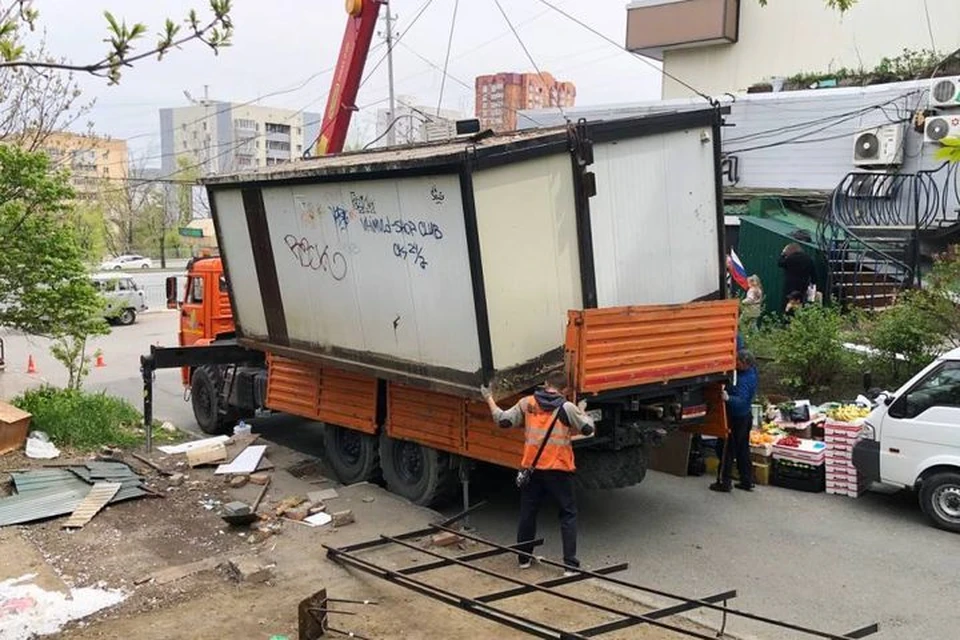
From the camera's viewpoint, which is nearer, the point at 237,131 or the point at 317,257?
the point at 317,257

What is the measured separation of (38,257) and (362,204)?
16.5ft

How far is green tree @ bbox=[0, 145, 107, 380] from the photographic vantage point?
10.2 m

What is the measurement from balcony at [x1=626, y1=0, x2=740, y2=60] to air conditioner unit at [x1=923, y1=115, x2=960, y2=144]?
972 cm

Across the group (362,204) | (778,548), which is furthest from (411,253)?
(778,548)

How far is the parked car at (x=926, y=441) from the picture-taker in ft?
24.4

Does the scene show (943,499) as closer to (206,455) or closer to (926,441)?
(926,441)

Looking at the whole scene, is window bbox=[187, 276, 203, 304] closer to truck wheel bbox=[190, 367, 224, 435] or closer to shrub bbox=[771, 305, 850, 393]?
truck wheel bbox=[190, 367, 224, 435]

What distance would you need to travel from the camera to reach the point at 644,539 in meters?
7.45

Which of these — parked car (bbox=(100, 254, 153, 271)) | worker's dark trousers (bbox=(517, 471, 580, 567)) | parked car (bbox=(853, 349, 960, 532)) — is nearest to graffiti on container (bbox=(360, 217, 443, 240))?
worker's dark trousers (bbox=(517, 471, 580, 567))

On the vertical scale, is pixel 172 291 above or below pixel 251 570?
above

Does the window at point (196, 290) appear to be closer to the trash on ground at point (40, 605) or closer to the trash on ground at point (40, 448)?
the trash on ground at point (40, 448)

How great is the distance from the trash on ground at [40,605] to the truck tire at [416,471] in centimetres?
300

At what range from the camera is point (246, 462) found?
9.28 metres

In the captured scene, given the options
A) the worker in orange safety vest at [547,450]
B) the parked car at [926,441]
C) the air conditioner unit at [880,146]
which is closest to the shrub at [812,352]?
the parked car at [926,441]
